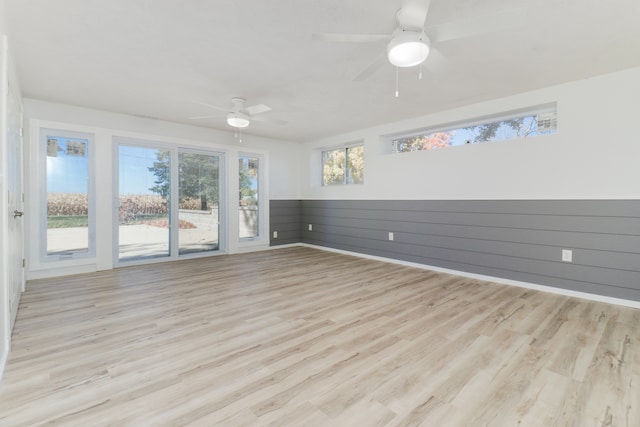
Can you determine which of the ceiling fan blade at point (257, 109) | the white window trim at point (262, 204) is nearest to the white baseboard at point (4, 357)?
the ceiling fan blade at point (257, 109)

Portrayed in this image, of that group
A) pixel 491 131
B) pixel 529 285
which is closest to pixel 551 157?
pixel 491 131

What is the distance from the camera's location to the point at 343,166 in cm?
634

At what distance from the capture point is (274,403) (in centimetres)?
159

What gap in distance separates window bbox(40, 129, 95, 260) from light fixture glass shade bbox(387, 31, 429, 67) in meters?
4.64

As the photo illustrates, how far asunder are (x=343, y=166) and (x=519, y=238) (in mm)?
3519

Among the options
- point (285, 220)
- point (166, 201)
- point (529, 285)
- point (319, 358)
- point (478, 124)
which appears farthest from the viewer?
point (285, 220)

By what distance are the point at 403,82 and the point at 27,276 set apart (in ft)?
18.0

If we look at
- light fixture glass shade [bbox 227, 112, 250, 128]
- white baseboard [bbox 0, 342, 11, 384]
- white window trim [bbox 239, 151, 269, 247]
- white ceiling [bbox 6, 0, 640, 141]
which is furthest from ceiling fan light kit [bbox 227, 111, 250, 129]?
white baseboard [bbox 0, 342, 11, 384]

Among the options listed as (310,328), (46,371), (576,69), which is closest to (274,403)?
(310,328)

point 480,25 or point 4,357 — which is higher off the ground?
point 480,25

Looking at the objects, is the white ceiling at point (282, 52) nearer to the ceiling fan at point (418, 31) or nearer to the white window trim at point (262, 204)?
the ceiling fan at point (418, 31)

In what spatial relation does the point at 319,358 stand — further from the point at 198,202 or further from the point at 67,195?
the point at 67,195

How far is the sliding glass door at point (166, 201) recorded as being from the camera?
16.0ft

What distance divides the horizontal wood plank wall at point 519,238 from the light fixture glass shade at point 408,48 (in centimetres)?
269
